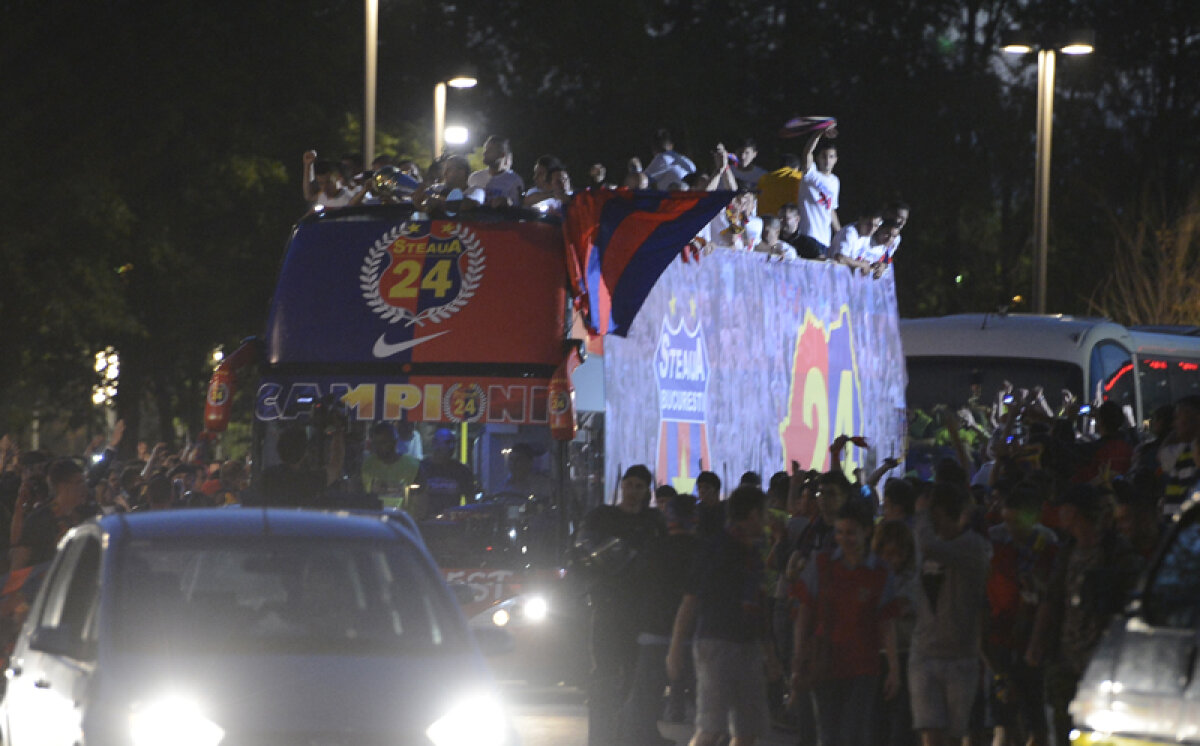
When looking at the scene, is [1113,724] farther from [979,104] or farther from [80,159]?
[979,104]

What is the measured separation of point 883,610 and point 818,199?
33.4 feet

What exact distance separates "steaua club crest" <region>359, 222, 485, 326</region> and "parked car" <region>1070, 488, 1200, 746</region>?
777 cm

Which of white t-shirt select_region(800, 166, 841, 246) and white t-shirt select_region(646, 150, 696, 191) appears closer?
white t-shirt select_region(646, 150, 696, 191)

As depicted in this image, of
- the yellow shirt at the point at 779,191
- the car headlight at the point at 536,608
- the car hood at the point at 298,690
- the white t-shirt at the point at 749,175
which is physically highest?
the white t-shirt at the point at 749,175

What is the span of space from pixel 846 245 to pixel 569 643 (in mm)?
6274

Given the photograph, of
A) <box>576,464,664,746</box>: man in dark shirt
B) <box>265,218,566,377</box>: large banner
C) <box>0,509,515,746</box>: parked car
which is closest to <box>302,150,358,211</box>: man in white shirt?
<box>265,218,566,377</box>: large banner

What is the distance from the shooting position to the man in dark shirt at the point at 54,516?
13.1m

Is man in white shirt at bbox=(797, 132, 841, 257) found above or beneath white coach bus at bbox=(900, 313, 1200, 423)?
above

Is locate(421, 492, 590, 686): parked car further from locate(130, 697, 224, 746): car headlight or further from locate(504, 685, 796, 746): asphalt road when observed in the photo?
locate(130, 697, 224, 746): car headlight

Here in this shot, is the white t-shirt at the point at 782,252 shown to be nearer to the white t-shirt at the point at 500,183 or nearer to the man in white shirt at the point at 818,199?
the man in white shirt at the point at 818,199

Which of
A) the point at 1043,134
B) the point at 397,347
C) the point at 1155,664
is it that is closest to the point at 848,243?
the point at 397,347

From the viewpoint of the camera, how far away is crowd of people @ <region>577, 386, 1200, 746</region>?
10656 millimetres

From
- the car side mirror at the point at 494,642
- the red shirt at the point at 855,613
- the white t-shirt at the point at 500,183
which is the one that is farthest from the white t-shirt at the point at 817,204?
the car side mirror at the point at 494,642

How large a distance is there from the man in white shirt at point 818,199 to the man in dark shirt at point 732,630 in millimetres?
9327
